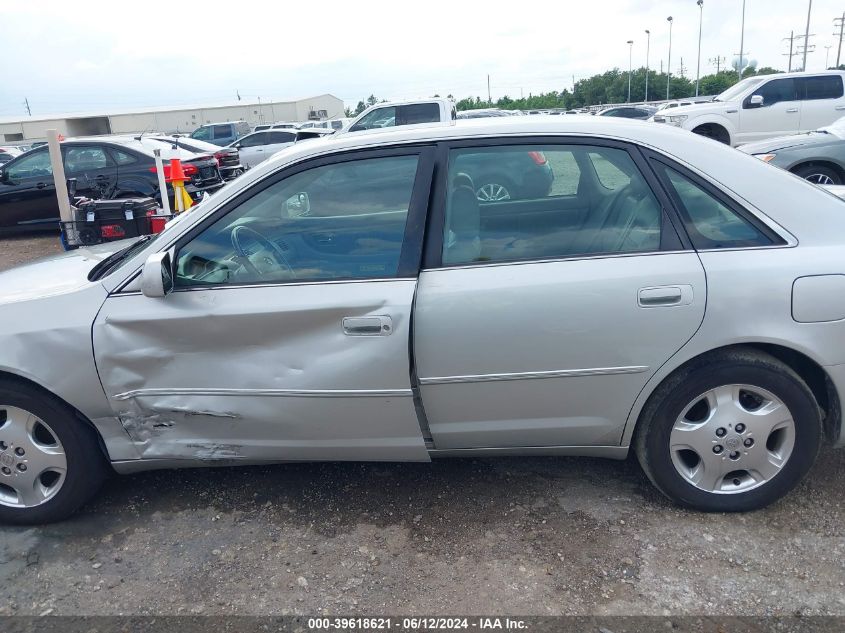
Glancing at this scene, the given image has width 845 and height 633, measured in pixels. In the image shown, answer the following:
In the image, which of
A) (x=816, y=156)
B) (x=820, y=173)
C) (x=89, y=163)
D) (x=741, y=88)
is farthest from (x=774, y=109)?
(x=89, y=163)

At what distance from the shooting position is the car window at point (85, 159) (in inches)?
407

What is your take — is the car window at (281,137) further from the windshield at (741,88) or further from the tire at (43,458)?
the tire at (43,458)

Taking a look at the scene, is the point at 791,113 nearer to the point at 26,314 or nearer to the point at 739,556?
the point at 739,556

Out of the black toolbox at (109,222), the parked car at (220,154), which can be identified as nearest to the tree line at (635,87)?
the parked car at (220,154)

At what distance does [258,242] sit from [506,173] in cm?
113

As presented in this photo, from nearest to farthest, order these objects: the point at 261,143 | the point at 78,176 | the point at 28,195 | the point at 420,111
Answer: the point at 78,176
the point at 28,195
the point at 420,111
the point at 261,143

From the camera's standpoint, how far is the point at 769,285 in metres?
2.66

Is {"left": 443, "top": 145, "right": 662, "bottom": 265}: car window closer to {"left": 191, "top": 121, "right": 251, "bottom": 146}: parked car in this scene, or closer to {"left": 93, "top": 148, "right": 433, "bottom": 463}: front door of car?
{"left": 93, "top": 148, "right": 433, "bottom": 463}: front door of car

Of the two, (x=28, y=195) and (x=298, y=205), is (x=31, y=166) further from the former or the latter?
(x=298, y=205)

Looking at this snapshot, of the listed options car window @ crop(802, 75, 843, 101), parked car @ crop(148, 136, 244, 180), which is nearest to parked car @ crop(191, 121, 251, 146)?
parked car @ crop(148, 136, 244, 180)

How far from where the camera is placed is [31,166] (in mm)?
10633

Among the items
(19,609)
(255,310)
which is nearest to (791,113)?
(255,310)

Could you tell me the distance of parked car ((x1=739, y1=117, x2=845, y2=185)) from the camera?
8484mm

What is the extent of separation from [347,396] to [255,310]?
1.69 ft
